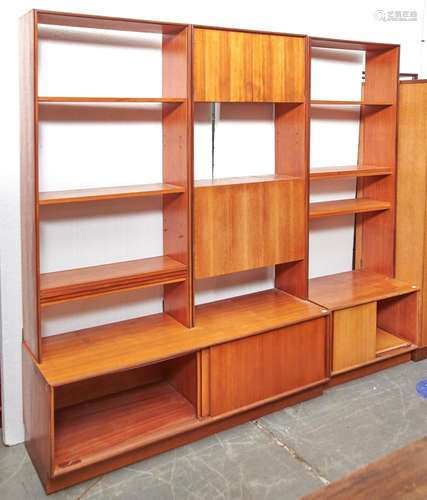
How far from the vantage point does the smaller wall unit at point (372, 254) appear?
154 inches

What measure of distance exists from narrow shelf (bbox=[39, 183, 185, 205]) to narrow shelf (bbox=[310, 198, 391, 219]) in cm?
107

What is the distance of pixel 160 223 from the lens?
361 cm

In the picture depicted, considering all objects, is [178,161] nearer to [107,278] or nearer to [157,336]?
[107,278]

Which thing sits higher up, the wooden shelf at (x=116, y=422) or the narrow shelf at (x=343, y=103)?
the narrow shelf at (x=343, y=103)

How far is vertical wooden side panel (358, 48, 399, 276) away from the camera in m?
4.17

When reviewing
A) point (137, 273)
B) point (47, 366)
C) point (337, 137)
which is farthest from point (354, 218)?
point (47, 366)

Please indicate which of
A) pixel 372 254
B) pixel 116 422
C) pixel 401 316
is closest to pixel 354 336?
pixel 401 316

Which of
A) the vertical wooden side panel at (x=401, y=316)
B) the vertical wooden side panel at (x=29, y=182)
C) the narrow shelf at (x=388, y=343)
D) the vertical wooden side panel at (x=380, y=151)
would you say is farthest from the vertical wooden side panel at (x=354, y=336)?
the vertical wooden side panel at (x=29, y=182)

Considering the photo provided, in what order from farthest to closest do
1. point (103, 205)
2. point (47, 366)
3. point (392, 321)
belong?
point (392, 321)
point (103, 205)
point (47, 366)

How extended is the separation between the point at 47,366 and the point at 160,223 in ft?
3.60

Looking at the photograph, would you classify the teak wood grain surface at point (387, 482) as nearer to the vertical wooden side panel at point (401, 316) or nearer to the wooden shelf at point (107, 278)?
the wooden shelf at point (107, 278)

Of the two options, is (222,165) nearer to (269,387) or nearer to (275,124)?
(275,124)

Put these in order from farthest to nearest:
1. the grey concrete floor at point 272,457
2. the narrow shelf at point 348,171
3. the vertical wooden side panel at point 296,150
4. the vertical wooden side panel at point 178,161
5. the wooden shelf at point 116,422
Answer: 1. the narrow shelf at point 348,171
2. the vertical wooden side panel at point 296,150
3. the vertical wooden side panel at point 178,161
4. the wooden shelf at point 116,422
5. the grey concrete floor at point 272,457

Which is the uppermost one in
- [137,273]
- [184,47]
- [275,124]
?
[184,47]
